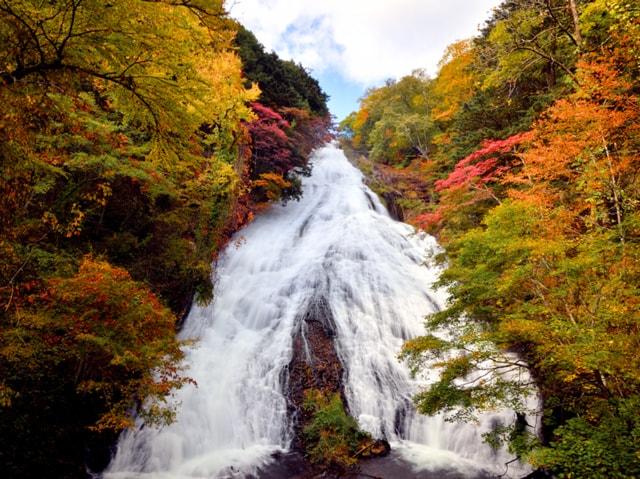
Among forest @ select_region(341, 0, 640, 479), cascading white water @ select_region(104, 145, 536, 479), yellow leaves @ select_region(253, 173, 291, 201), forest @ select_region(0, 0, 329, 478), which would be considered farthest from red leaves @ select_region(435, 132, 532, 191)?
Answer: forest @ select_region(0, 0, 329, 478)

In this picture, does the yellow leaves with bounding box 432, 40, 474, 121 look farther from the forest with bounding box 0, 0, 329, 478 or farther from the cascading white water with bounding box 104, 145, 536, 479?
the forest with bounding box 0, 0, 329, 478

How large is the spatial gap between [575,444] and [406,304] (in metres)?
8.08

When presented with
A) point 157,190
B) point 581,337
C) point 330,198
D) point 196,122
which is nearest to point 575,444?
point 581,337

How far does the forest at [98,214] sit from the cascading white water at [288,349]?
0.99 meters

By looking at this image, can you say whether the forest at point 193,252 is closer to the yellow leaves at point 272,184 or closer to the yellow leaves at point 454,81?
the yellow leaves at point 272,184

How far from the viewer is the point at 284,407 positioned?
29.2 feet

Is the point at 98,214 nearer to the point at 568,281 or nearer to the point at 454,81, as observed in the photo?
the point at 568,281

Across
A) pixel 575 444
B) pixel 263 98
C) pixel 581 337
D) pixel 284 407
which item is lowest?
pixel 284 407

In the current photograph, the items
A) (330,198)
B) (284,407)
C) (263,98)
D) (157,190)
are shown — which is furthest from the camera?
(330,198)

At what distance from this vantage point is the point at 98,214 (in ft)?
33.8

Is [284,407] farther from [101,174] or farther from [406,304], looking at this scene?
[101,174]

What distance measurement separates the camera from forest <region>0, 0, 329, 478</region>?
11.4ft

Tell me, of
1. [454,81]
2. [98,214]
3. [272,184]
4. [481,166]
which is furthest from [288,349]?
[454,81]

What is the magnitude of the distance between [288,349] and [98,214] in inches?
274
